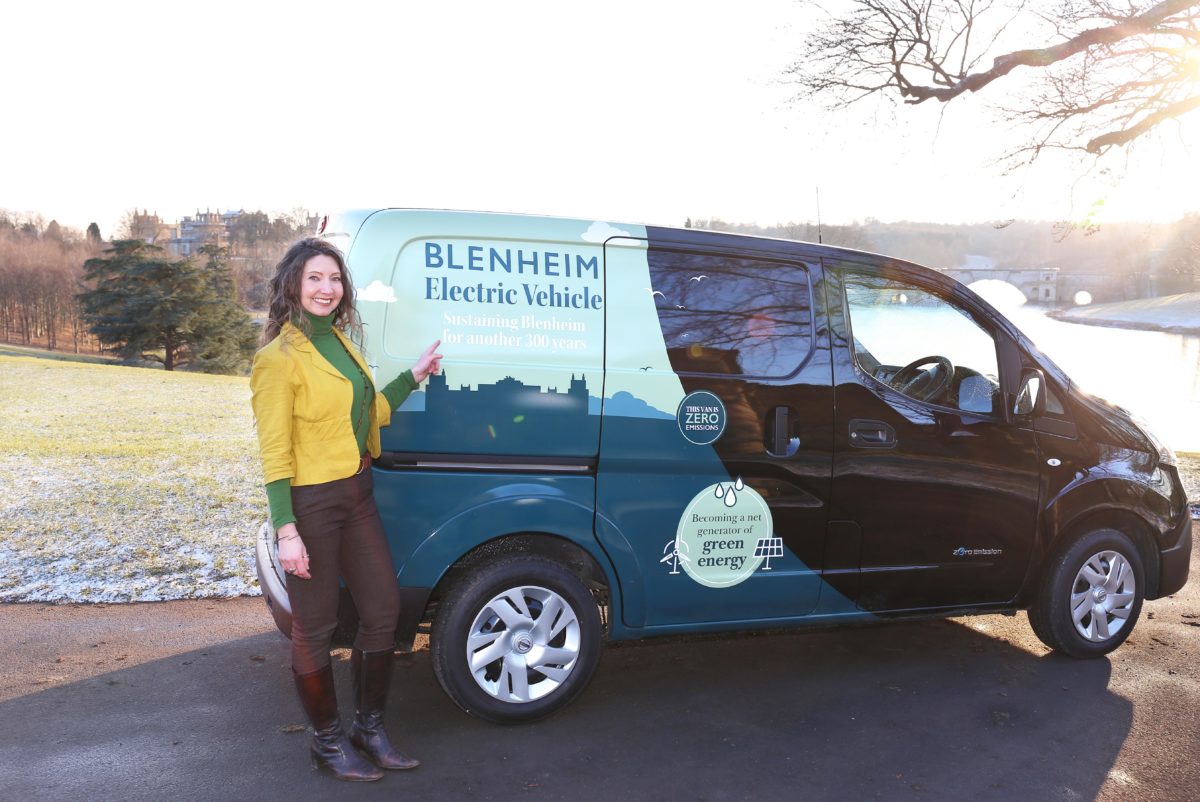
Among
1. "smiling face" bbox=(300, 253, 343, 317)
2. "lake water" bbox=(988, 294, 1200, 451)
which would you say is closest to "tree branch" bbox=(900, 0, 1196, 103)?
"lake water" bbox=(988, 294, 1200, 451)

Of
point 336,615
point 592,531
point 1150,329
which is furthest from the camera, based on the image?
point 1150,329

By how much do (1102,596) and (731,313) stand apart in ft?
8.44

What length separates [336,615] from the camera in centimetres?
329

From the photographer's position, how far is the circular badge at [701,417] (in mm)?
3748

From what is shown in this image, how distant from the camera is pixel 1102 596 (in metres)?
4.67

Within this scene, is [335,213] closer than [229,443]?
Yes

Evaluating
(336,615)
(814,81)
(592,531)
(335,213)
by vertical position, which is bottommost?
(336,615)

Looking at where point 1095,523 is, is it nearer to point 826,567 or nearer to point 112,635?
point 826,567

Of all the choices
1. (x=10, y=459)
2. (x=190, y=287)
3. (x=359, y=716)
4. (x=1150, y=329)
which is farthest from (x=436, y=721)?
(x=1150, y=329)

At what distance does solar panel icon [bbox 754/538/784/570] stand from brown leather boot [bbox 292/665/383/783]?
1.79 m

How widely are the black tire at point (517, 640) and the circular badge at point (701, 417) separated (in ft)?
2.51

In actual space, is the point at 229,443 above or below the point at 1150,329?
below

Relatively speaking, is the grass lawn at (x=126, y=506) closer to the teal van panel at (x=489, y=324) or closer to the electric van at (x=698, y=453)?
the electric van at (x=698, y=453)

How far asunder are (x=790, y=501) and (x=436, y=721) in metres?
1.78
